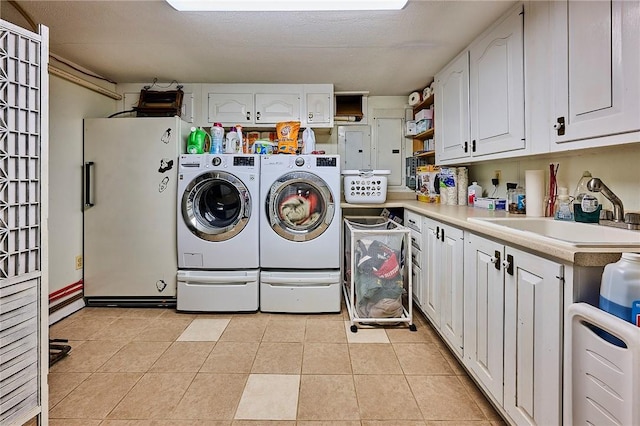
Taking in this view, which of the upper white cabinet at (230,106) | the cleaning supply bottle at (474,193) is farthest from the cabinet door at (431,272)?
the upper white cabinet at (230,106)

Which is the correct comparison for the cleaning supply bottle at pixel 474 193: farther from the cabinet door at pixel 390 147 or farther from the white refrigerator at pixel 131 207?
the white refrigerator at pixel 131 207

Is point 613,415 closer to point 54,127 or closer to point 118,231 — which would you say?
point 118,231

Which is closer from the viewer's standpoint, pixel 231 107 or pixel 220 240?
pixel 220 240

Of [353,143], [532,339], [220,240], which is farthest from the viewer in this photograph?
[353,143]

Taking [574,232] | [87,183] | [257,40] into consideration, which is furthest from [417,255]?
[87,183]

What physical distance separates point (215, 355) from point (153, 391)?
0.42 metres

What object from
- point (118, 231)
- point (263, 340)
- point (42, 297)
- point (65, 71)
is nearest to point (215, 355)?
point (263, 340)

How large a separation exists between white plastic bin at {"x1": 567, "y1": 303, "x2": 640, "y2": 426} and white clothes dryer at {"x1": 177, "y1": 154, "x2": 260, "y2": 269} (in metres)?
2.20

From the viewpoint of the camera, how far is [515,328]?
1.25 m

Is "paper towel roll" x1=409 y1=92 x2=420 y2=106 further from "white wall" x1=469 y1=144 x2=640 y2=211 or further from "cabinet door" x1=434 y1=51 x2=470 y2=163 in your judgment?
"white wall" x1=469 y1=144 x2=640 y2=211

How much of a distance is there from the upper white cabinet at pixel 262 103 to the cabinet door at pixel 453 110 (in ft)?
3.23

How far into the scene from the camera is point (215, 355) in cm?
205

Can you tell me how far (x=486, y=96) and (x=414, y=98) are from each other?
129 cm

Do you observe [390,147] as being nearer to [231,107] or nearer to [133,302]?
[231,107]
